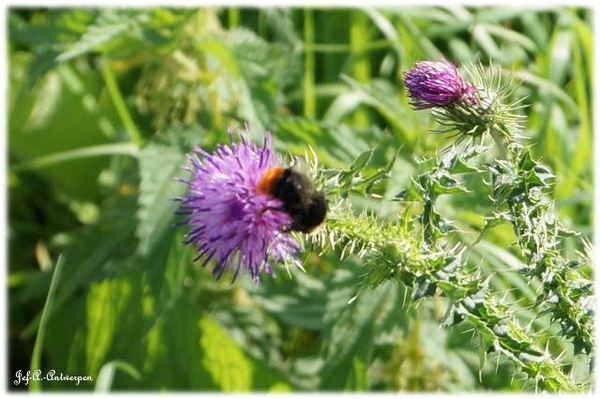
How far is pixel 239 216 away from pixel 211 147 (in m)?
1.04

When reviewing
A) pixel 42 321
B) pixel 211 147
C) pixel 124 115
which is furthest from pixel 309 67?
pixel 42 321

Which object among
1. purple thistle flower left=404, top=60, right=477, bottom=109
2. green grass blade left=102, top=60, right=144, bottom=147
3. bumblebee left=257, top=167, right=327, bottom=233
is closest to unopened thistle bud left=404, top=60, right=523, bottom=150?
purple thistle flower left=404, top=60, right=477, bottom=109

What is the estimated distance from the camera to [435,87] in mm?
1689

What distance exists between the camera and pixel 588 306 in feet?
5.40

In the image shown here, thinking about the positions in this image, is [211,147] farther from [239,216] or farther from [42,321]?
[239,216]

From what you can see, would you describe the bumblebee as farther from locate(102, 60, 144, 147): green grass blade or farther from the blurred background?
locate(102, 60, 144, 147): green grass blade

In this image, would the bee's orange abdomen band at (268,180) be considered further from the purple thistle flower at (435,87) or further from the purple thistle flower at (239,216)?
the purple thistle flower at (435,87)

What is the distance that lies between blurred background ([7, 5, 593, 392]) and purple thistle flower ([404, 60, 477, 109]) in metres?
0.71

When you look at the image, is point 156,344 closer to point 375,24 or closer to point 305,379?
point 305,379

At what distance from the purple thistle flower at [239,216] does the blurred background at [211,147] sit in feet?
2.67

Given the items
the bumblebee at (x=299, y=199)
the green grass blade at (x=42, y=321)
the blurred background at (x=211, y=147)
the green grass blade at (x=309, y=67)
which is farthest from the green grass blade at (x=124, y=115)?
the bumblebee at (x=299, y=199)

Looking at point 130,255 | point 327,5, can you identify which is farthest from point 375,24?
point 130,255

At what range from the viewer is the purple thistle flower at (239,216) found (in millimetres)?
1588

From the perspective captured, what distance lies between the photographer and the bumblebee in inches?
60.6
